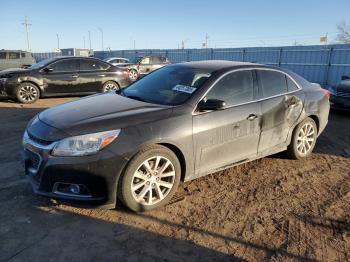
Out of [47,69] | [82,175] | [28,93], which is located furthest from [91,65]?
[82,175]

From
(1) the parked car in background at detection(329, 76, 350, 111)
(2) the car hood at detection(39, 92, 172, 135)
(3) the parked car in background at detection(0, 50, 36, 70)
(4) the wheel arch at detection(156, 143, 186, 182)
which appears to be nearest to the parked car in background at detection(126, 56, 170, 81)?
(3) the parked car in background at detection(0, 50, 36, 70)

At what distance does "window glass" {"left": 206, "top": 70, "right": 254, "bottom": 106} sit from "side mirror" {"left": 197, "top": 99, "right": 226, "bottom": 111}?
170mm

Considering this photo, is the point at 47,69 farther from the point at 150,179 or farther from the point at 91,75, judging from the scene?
the point at 150,179

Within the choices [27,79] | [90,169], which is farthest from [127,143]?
[27,79]

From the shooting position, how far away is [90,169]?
3449mm

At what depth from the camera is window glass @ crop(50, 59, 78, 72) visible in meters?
11.2

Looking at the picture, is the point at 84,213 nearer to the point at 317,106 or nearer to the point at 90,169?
the point at 90,169

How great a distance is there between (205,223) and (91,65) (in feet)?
30.9

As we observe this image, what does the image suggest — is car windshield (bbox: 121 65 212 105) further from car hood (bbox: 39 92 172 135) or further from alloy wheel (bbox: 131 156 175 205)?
alloy wheel (bbox: 131 156 175 205)

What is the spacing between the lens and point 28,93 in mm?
10875

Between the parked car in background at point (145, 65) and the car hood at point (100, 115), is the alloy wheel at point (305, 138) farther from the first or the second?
the parked car in background at point (145, 65)

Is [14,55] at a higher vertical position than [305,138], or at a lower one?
higher

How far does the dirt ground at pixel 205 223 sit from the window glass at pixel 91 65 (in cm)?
716

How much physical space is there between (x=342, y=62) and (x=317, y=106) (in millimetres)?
12963
